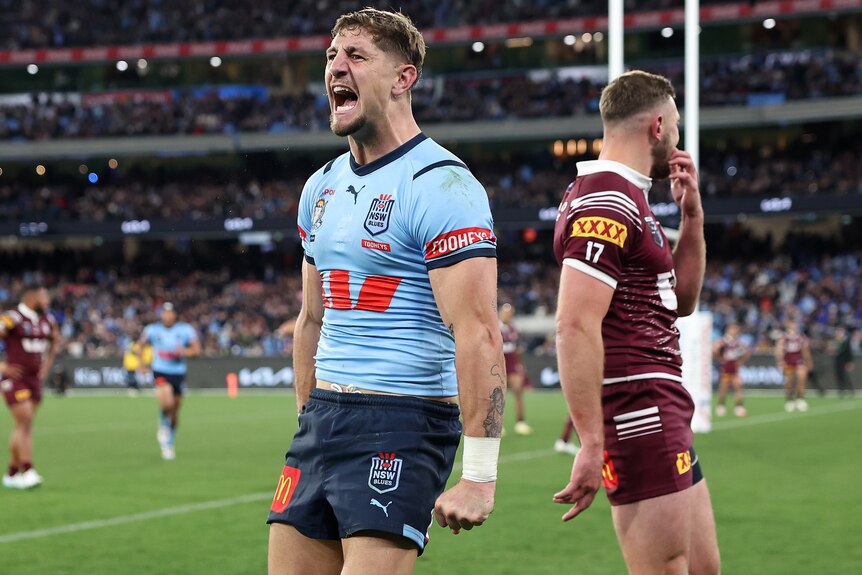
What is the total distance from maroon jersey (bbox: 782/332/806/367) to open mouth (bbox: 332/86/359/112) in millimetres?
24249

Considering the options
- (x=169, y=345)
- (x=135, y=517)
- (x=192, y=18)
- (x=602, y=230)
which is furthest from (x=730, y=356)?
(x=192, y=18)

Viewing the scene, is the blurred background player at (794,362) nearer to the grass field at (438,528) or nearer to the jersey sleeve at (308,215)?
the grass field at (438,528)

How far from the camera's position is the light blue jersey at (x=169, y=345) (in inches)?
667

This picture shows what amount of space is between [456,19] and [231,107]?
10631mm

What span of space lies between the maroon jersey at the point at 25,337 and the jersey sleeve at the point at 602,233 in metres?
10.5

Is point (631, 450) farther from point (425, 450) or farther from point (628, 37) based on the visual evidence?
point (628, 37)

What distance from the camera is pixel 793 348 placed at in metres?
27.0

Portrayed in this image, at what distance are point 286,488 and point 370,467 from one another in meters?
0.35

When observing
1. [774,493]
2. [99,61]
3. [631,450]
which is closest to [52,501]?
[774,493]

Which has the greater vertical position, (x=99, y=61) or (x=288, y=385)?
(x=99, y=61)

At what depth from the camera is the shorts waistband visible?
12.1ft

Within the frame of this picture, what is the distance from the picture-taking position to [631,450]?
430cm

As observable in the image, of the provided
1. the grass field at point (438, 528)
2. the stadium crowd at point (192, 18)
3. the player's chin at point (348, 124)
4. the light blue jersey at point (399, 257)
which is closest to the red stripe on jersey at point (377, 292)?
the light blue jersey at point (399, 257)

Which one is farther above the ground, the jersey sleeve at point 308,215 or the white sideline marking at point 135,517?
the jersey sleeve at point 308,215
